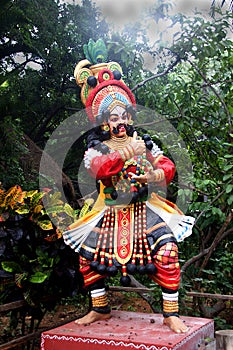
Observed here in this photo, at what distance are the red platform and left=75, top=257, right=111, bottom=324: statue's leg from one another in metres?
0.05

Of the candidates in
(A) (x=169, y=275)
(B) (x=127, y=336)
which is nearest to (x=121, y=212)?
(A) (x=169, y=275)

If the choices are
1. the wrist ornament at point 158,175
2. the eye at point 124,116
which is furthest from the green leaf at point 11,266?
the eye at point 124,116

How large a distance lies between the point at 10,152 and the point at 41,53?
1556 millimetres

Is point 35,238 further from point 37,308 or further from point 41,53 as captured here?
point 41,53

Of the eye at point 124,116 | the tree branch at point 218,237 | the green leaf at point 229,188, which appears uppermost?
the eye at point 124,116

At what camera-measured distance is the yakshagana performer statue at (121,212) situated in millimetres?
2770

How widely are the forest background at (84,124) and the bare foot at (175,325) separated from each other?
83 cm

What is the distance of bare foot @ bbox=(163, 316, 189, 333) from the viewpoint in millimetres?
2621

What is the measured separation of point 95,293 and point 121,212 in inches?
22.8

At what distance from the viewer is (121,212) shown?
2.96 meters

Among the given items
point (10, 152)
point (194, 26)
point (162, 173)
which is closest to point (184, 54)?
point (194, 26)

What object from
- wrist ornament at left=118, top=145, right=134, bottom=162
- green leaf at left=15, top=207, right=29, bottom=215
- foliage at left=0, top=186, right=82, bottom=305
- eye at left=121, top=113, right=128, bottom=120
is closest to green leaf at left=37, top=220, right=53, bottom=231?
foliage at left=0, top=186, right=82, bottom=305

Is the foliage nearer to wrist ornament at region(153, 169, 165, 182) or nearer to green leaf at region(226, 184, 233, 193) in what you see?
wrist ornament at region(153, 169, 165, 182)

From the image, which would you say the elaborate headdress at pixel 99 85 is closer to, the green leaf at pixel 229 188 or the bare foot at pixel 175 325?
the green leaf at pixel 229 188
